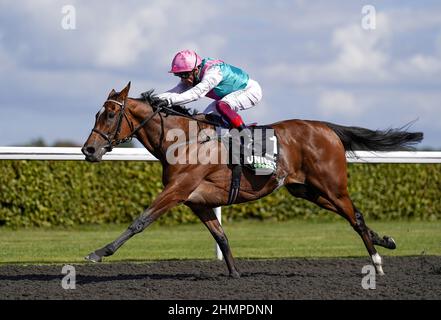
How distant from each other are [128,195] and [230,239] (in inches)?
118

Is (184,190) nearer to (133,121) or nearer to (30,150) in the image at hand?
(133,121)

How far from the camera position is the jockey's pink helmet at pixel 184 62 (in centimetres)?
677

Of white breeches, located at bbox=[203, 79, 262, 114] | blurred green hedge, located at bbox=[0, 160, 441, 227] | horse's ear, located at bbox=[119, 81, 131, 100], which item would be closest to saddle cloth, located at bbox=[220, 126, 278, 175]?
white breeches, located at bbox=[203, 79, 262, 114]

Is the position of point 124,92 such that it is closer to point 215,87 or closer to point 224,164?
point 215,87

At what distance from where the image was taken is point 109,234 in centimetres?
1242

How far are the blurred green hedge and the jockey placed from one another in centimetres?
678

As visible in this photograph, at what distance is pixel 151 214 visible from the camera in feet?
21.0

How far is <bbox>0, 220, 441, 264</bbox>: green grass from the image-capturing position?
9.45 metres

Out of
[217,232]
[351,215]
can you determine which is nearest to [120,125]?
[217,232]

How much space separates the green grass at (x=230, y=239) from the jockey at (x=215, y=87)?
8.78 ft

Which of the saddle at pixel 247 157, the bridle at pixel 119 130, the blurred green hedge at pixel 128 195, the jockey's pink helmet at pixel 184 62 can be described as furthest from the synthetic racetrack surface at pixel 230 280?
the blurred green hedge at pixel 128 195
